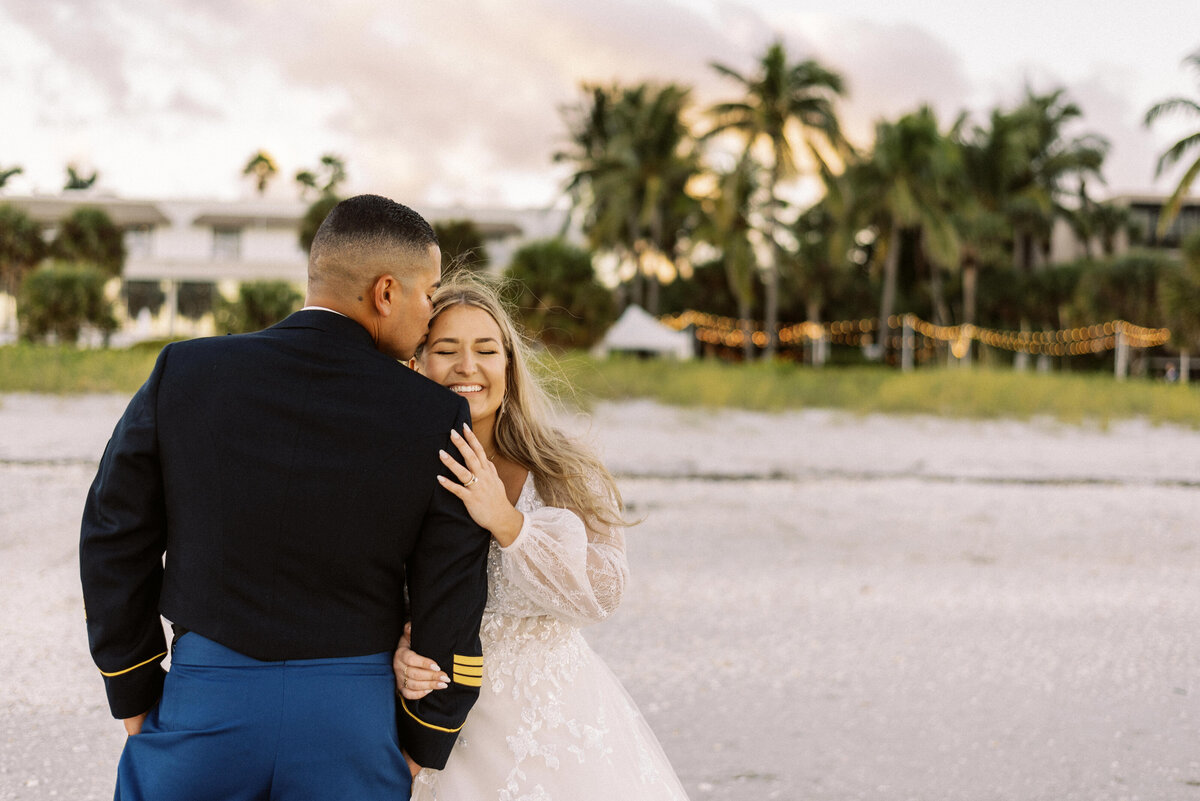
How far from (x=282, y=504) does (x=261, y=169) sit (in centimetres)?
7189

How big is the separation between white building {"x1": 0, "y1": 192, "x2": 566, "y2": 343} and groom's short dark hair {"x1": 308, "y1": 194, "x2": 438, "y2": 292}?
41.3 metres

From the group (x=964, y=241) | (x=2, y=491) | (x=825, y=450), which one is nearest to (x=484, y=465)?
(x=2, y=491)

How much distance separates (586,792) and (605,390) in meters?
14.6

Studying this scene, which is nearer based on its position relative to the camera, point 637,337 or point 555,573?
point 555,573

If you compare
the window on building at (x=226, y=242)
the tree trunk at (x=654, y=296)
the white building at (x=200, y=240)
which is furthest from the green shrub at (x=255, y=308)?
the window on building at (x=226, y=242)

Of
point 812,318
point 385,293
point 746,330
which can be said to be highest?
point 812,318

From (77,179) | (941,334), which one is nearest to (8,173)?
(77,179)

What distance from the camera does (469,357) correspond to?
2451mm

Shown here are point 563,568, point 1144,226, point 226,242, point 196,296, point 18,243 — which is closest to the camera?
point 563,568

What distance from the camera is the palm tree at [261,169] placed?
66938mm

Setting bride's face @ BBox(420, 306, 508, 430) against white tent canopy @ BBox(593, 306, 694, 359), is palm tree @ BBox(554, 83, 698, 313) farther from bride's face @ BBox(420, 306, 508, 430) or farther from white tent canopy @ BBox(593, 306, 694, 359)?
bride's face @ BBox(420, 306, 508, 430)

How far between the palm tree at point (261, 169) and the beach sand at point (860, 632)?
59714mm

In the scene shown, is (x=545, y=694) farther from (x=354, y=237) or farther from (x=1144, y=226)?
(x=1144, y=226)

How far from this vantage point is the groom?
5.69 ft
